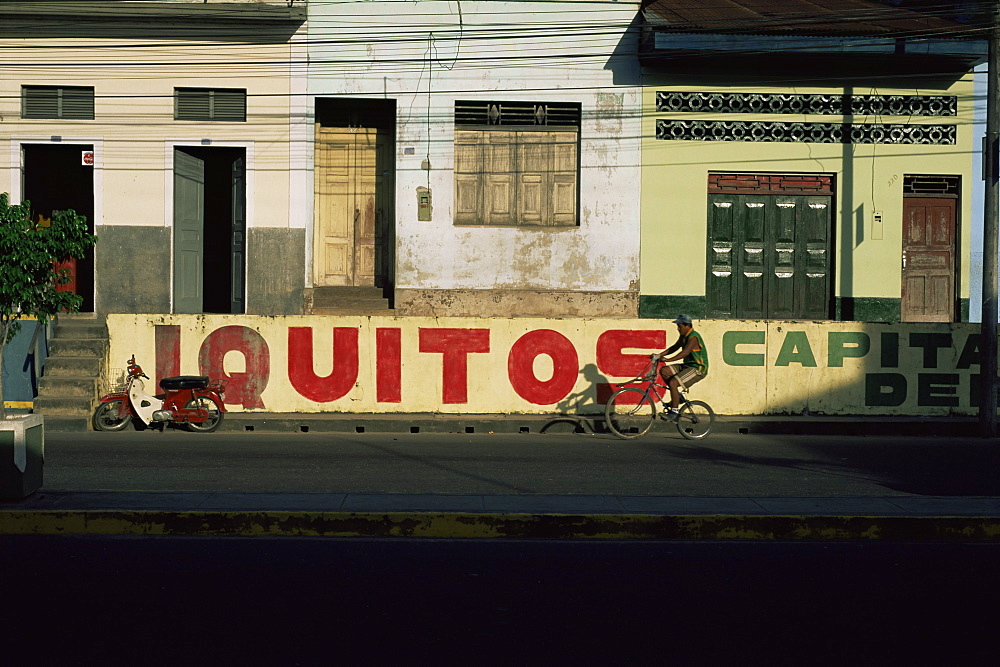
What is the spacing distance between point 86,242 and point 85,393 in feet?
9.40

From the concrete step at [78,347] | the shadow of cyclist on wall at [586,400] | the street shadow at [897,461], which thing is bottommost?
the street shadow at [897,461]

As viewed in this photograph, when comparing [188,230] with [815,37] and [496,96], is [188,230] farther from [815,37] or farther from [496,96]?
[815,37]

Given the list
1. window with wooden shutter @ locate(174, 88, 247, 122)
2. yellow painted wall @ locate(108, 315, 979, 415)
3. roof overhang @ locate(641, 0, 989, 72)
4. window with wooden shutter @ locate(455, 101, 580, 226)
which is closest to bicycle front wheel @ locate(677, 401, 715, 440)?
yellow painted wall @ locate(108, 315, 979, 415)

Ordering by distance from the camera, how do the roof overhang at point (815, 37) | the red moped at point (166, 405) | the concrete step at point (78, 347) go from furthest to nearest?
the roof overhang at point (815, 37)
the concrete step at point (78, 347)
the red moped at point (166, 405)

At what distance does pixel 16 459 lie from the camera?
8.64m

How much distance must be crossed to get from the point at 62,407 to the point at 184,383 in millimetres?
2055

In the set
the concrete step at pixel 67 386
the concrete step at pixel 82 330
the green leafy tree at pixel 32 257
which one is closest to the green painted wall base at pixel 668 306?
the concrete step at pixel 82 330

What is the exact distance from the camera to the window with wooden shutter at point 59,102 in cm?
2030

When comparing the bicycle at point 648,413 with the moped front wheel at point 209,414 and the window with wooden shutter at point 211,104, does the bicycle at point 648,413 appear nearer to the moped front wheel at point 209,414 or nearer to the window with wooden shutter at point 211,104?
the moped front wheel at point 209,414

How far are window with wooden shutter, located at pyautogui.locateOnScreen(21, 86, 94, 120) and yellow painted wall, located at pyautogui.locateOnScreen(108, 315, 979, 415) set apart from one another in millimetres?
5487

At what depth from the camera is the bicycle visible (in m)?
15.7

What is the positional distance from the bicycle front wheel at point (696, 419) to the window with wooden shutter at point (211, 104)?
34.0 feet

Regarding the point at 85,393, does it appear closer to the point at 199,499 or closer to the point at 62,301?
the point at 62,301

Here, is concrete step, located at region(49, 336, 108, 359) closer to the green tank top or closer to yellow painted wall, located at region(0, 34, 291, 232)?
yellow painted wall, located at region(0, 34, 291, 232)
